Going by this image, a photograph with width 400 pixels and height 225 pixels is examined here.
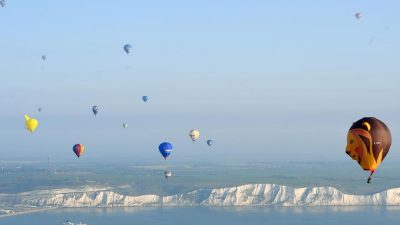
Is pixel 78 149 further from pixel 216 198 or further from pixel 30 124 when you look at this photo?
pixel 216 198

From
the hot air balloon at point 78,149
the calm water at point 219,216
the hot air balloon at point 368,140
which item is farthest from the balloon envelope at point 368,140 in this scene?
the calm water at point 219,216

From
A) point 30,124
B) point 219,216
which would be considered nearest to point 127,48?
point 30,124

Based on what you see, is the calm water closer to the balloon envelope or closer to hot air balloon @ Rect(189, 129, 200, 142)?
hot air balloon @ Rect(189, 129, 200, 142)

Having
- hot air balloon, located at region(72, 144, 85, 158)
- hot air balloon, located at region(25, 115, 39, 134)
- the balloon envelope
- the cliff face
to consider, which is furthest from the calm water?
the balloon envelope

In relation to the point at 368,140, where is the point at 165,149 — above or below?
above

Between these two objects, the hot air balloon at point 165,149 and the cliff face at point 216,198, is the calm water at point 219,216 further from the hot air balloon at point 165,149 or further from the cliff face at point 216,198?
the hot air balloon at point 165,149

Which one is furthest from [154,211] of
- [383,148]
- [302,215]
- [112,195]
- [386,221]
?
[383,148]
